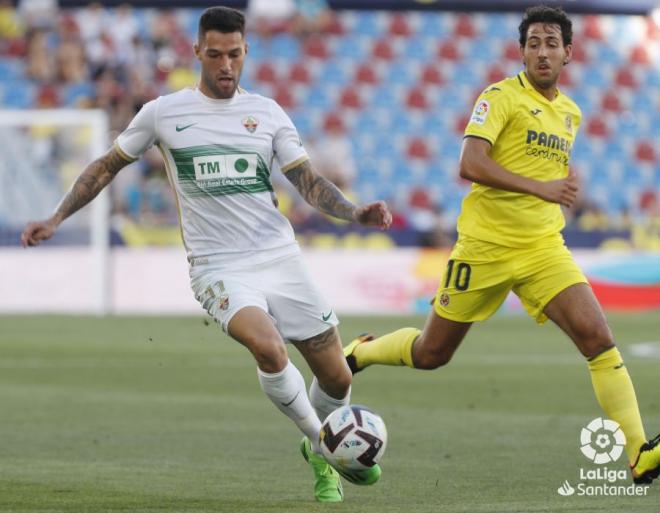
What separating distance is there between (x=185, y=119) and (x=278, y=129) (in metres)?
0.47

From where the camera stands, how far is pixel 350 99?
92.4 feet

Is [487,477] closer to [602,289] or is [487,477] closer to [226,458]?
[226,458]

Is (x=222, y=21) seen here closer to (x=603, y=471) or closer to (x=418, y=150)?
(x=603, y=471)

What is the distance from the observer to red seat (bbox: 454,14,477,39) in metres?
29.9

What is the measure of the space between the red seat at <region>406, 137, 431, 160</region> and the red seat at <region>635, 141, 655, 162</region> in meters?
4.64

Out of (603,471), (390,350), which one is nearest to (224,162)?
(390,350)

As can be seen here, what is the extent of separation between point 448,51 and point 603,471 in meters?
22.8

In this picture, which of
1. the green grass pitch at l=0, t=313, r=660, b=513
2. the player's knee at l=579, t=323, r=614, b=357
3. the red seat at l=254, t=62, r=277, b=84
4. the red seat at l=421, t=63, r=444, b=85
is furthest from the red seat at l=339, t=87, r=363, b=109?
the player's knee at l=579, t=323, r=614, b=357

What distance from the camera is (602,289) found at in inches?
910

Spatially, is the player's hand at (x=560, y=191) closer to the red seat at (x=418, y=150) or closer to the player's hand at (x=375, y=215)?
the player's hand at (x=375, y=215)

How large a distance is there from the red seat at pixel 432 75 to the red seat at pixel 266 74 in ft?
10.6

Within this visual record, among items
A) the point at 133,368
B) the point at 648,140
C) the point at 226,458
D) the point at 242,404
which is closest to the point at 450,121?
the point at 648,140

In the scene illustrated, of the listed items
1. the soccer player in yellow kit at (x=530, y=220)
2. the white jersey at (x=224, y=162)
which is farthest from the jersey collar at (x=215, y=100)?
the soccer player in yellow kit at (x=530, y=220)

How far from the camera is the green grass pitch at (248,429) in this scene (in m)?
6.71
